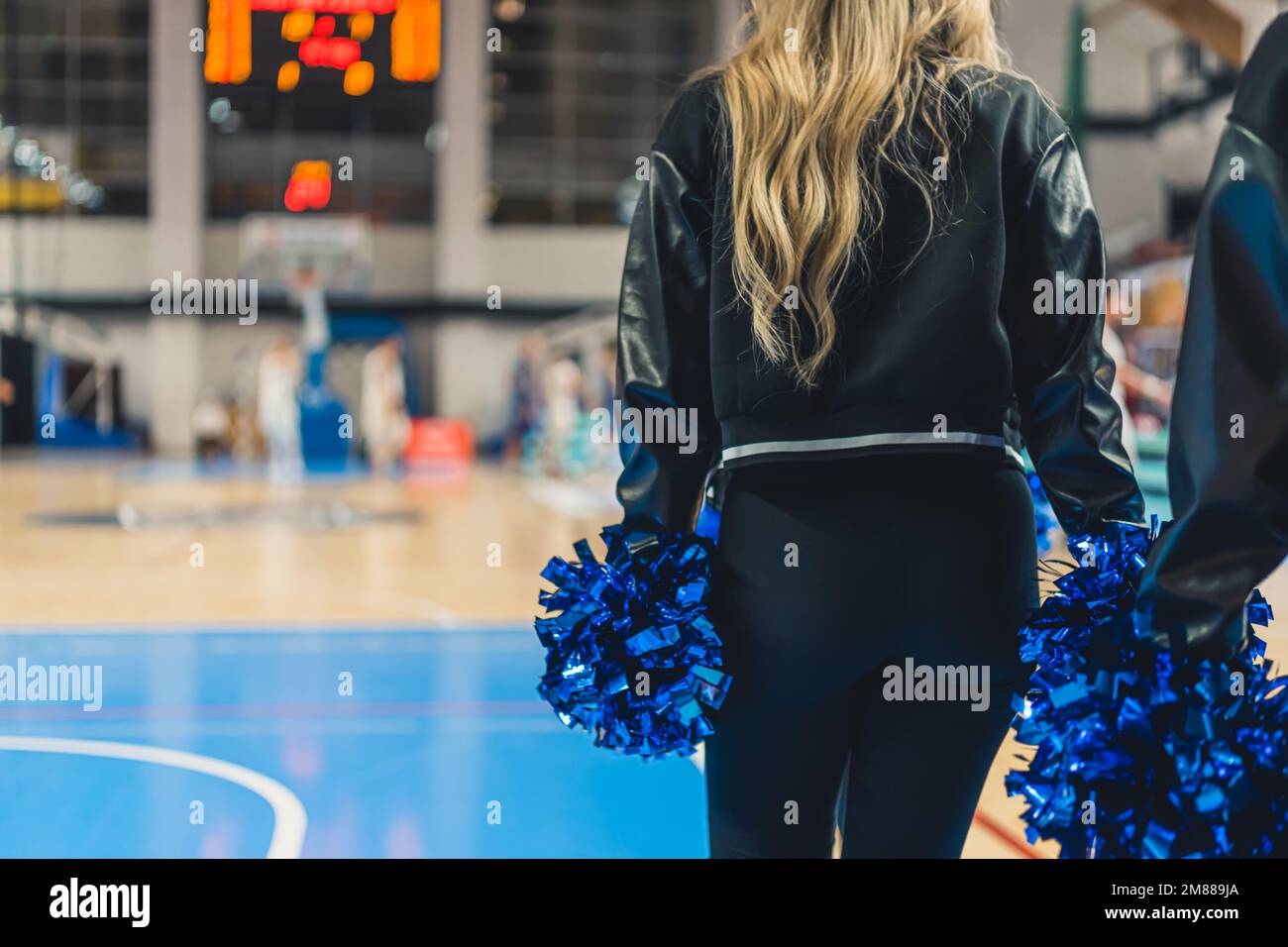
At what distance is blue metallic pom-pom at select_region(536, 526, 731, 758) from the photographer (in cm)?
143

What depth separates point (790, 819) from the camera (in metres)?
1.45

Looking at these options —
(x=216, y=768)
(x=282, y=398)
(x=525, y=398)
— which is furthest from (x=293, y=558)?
(x=525, y=398)

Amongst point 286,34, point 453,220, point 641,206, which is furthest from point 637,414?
point 453,220

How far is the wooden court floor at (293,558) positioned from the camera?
6.38m

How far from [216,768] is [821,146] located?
298 centimetres

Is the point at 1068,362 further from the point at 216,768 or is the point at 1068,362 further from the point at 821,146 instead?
the point at 216,768

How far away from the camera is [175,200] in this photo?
22828 mm

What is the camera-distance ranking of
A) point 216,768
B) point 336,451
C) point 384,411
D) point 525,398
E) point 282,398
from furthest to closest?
point 525,398
point 384,411
point 336,451
point 282,398
point 216,768

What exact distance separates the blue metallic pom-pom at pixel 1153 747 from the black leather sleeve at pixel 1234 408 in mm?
100

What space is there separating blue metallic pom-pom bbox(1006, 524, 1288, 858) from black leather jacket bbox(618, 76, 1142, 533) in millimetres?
236

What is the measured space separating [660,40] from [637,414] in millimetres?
23953

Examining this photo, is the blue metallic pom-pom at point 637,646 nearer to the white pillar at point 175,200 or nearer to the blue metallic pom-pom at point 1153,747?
the blue metallic pom-pom at point 1153,747
